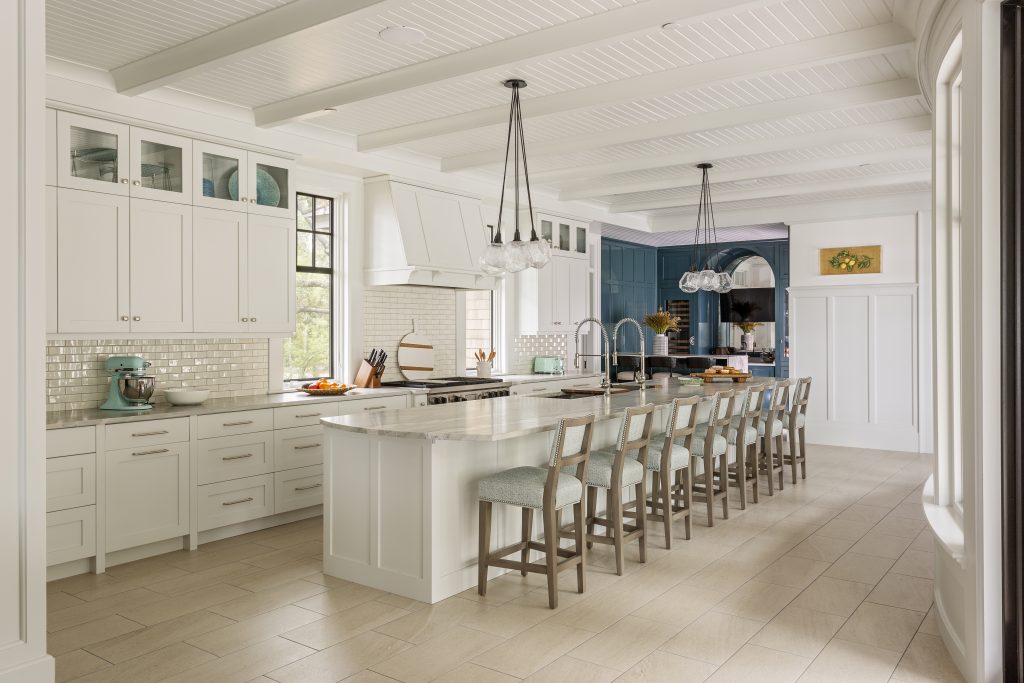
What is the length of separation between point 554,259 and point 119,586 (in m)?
5.99

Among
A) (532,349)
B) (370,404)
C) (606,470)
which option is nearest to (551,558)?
(606,470)

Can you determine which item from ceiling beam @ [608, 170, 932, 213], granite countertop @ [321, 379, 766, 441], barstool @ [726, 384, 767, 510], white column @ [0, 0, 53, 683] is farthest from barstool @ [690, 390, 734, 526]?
white column @ [0, 0, 53, 683]

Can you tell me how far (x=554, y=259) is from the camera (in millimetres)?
9109

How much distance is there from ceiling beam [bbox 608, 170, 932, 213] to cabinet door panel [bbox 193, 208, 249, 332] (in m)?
5.42

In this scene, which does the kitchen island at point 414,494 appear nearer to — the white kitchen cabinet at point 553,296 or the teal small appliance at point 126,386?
the teal small appliance at point 126,386

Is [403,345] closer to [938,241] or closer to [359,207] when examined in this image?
[359,207]

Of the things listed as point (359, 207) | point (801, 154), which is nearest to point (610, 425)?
point (359, 207)

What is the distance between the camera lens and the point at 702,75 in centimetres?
477

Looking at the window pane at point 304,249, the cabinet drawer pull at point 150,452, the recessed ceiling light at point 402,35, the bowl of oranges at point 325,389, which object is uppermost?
the recessed ceiling light at point 402,35

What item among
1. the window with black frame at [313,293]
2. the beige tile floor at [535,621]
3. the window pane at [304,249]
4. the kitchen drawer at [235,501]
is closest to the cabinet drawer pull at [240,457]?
the kitchen drawer at [235,501]

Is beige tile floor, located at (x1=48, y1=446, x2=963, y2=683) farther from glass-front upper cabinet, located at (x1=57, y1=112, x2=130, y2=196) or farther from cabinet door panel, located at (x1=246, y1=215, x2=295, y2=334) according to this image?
glass-front upper cabinet, located at (x1=57, y1=112, x2=130, y2=196)

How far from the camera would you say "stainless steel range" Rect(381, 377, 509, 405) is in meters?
6.75

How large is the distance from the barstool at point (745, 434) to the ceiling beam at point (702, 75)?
253 centimetres

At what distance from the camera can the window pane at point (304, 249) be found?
6742 mm
